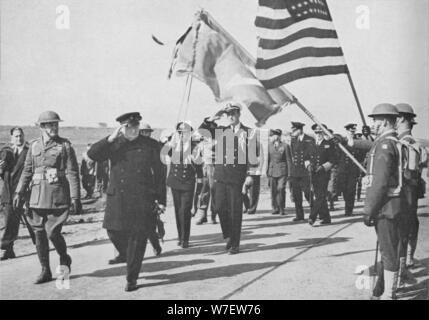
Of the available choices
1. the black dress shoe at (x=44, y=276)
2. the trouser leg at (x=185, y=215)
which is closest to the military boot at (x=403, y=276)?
the trouser leg at (x=185, y=215)

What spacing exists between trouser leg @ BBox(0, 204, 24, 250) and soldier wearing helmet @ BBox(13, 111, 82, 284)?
61.9 inches

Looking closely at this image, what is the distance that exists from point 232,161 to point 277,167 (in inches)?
193

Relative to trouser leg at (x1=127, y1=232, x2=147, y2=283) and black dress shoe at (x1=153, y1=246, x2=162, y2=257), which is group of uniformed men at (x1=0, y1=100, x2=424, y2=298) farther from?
black dress shoe at (x1=153, y1=246, x2=162, y2=257)

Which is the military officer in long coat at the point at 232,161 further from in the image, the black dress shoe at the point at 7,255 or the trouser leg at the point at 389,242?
the black dress shoe at the point at 7,255

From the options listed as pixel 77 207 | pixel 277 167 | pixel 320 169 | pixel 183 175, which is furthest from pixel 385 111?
pixel 277 167

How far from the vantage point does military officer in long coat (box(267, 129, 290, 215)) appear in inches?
485

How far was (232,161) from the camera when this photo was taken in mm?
7715

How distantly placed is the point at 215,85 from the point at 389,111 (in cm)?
372

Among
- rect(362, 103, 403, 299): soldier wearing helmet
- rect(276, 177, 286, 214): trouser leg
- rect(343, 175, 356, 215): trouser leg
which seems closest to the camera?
rect(362, 103, 403, 299): soldier wearing helmet

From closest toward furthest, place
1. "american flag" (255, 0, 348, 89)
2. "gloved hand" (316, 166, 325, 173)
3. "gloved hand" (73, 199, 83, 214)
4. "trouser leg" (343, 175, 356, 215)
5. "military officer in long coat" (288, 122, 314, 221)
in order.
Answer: "gloved hand" (73, 199, 83, 214) < "american flag" (255, 0, 348, 89) < "gloved hand" (316, 166, 325, 173) < "military officer in long coat" (288, 122, 314, 221) < "trouser leg" (343, 175, 356, 215)

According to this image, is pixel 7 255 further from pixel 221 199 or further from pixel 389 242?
pixel 389 242

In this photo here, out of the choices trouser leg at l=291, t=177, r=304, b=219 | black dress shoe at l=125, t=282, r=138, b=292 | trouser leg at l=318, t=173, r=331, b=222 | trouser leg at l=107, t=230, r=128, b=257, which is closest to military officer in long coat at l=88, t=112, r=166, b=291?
black dress shoe at l=125, t=282, r=138, b=292
